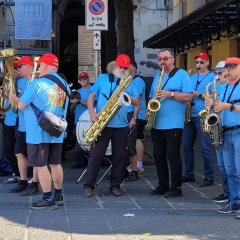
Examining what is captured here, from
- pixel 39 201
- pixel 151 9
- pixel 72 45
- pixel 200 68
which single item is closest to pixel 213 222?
pixel 39 201

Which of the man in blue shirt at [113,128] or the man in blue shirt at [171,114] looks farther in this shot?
the man in blue shirt at [113,128]

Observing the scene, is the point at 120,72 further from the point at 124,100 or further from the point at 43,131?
the point at 43,131

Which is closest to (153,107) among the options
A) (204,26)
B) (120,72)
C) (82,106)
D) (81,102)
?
(120,72)

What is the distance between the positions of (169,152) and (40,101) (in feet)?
6.31

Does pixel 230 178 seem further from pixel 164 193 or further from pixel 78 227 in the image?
pixel 78 227

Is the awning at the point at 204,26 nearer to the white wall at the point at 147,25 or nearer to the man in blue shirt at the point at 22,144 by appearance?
the white wall at the point at 147,25

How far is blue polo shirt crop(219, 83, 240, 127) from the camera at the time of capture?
6.85m

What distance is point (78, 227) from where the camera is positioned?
636cm

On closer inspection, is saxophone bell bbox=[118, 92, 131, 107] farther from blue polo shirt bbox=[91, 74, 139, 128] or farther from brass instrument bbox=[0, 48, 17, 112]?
brass instrument bbox=[0, 48, 17, 112]

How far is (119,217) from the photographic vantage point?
6820 mm

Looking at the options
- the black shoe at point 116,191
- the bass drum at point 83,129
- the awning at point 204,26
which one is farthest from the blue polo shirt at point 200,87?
the awning at point 204,26

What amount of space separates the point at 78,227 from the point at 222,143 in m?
1.96

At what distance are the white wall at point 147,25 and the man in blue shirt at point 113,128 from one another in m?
18.1

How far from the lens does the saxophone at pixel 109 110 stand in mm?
7812
